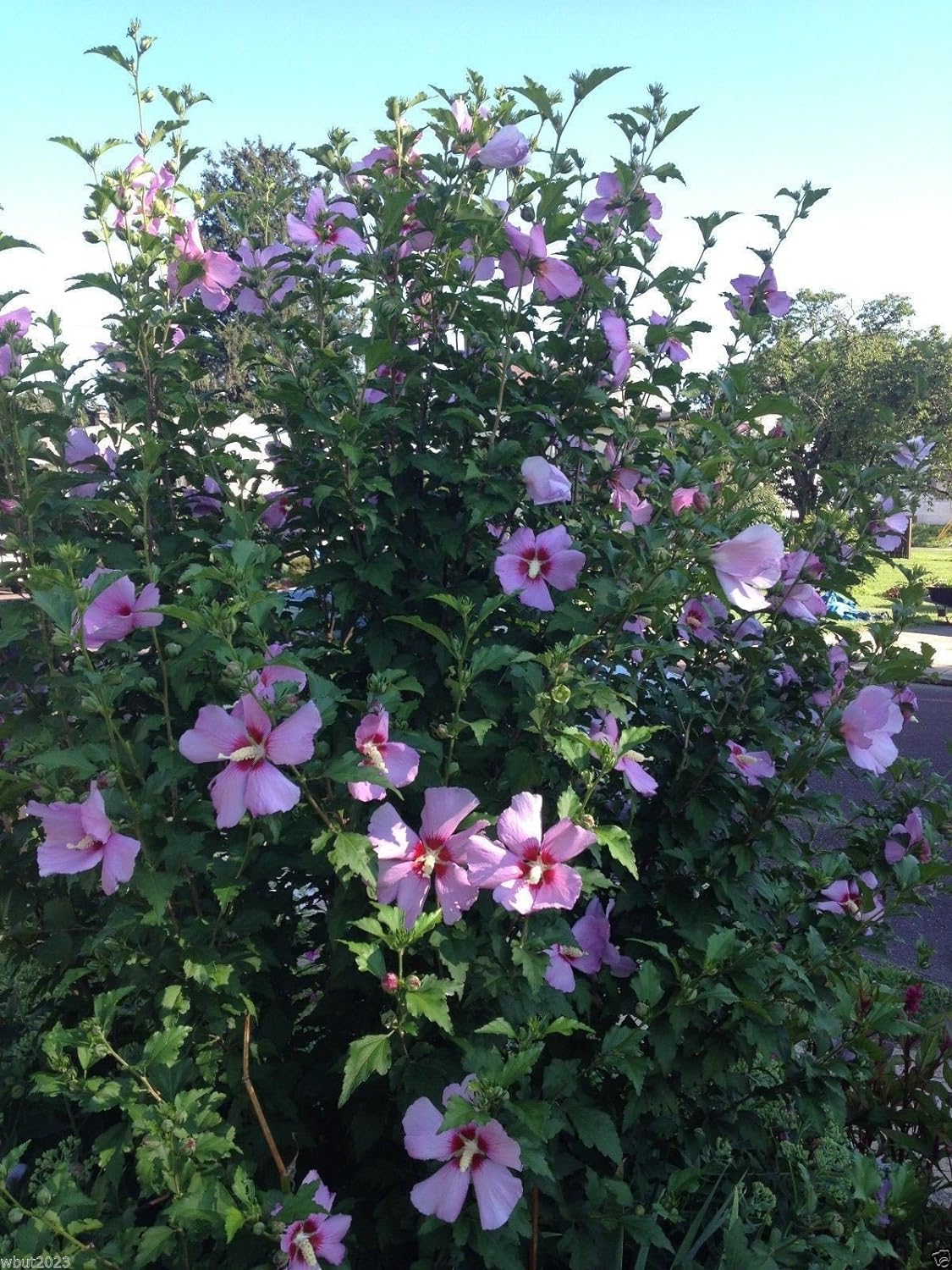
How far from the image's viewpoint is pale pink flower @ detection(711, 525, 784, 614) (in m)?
1.72

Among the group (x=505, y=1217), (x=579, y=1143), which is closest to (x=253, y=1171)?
(x=505, y=1217)

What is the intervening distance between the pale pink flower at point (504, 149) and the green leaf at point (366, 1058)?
1.81 m

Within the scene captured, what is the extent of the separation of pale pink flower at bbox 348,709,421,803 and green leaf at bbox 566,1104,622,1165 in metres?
0.70

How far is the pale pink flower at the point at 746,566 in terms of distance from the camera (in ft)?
5.66

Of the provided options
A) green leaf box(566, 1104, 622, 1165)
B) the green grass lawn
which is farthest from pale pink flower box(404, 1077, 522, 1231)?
the green grass lawn

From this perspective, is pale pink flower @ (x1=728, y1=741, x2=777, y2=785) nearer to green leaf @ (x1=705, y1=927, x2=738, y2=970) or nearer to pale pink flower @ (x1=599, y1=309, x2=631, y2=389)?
green leaf @ (x1=705, y1=927, x2=738, y2=970)

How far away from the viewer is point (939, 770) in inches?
309

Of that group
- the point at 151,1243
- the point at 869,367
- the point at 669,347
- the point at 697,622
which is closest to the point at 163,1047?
the point at 151,1243

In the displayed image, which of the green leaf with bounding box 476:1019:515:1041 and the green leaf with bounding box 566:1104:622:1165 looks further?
the green leaf with bounding box 566:1104:622:1165

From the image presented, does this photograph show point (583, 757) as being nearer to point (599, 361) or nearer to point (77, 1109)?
point (599, 361)

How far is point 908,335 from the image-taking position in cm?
3353

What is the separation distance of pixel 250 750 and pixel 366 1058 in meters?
0.50

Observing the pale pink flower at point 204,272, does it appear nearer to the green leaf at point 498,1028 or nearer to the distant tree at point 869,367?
the green leaf at point 498,1028

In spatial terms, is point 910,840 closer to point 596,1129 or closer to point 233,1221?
point 596,1129
